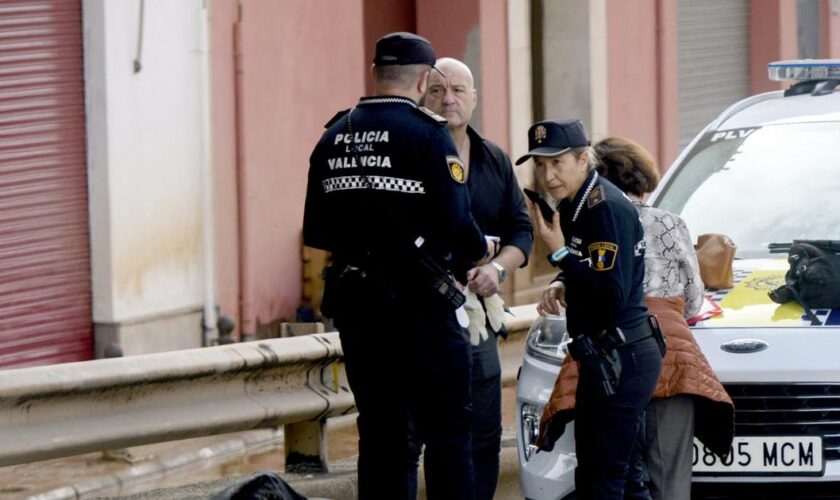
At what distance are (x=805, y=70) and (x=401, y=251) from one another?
114 inches

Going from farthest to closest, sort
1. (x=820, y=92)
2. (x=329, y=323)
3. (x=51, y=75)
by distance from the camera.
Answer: (x=329, y=323)
(x=51, y=75)
(x=820, y=92)

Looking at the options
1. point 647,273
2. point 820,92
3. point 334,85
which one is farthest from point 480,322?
point 334,85

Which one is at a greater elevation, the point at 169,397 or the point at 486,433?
the point at 169,397

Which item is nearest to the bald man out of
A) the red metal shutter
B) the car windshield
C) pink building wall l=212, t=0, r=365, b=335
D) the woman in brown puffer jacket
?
the woman in brown puffer jacket

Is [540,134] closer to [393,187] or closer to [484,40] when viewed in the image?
[393,187]

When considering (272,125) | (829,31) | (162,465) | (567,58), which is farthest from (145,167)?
(829,31)

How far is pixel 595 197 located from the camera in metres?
5.42

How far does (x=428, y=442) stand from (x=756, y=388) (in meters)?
1.19

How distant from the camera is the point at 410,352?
5258 mm

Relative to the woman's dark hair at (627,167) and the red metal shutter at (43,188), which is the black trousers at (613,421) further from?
the red metal shutter at (43,188)

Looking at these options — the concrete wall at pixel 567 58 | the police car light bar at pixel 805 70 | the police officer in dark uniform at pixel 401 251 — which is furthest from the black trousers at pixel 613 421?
the concrete wall at pixel 567 58

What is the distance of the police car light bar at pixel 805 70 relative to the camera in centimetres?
743

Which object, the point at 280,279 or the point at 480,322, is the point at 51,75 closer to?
the point at 280,279

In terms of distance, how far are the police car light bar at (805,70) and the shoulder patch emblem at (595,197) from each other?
7.39 ft
